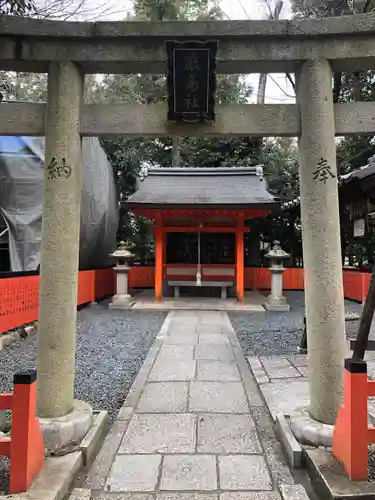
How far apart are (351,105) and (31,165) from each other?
8.49 meters

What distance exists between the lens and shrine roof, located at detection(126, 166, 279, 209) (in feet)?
34.3

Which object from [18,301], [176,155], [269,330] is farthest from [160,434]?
[176,155]

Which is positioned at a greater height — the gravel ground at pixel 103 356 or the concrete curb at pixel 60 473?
the concrete curb at pixel 60 473

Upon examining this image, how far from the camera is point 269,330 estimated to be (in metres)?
7.69

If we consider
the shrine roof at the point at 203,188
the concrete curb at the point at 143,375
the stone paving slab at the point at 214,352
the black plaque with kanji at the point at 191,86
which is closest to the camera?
the black plaque with kanji at the point at 191,86

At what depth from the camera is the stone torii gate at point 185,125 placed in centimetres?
297

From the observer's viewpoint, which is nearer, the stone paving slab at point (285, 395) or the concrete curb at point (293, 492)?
the concrete curb at point (293, 492)

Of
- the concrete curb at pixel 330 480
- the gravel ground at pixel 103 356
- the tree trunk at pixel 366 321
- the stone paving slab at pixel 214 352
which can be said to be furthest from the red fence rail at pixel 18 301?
the tree trunk at pixel 366 321

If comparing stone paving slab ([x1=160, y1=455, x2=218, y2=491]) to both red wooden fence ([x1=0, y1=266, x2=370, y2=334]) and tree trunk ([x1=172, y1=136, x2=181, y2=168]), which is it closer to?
red wooden fence ([x1=0, y1=266, x2=370, y2=334])

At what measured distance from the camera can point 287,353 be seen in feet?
19.4

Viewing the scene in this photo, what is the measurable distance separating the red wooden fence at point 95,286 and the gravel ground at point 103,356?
2.06 feet

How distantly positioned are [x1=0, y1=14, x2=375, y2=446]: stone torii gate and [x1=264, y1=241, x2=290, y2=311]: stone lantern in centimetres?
747

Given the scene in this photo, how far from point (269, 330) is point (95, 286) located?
243 inches

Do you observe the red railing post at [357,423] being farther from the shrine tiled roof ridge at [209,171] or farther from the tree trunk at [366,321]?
the shrine tiled roof ridge at [209,171]
